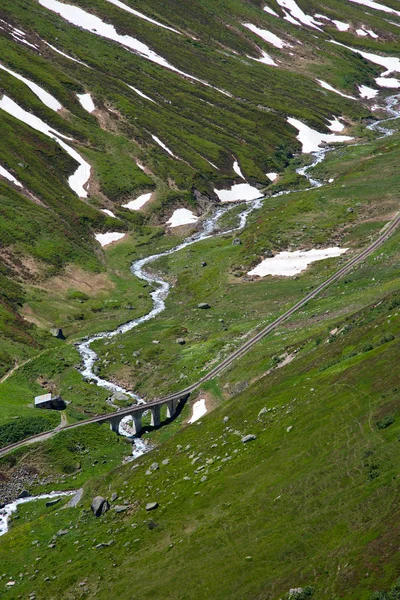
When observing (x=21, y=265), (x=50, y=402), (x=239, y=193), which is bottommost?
(x=21, y=265)

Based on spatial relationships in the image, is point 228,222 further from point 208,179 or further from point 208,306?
point 208,306

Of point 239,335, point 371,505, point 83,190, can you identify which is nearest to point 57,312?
point 239,335

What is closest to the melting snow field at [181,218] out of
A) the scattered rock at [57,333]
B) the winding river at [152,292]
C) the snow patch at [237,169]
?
the winding river at [152,292]

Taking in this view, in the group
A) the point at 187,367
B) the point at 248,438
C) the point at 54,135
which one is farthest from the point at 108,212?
the point at 248,438

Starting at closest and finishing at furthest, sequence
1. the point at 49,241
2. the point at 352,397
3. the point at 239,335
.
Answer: the point at 352,397 < the point at 239,335 < the point at 49,241

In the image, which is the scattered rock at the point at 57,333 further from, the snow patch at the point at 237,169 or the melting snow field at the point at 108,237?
the snow patch at the point at 237,169

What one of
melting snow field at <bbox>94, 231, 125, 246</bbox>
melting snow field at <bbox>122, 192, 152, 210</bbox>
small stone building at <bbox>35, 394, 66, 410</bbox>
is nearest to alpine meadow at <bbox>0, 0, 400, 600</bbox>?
melting snow field at <bbox>122, 192, 152, 210</bbox>

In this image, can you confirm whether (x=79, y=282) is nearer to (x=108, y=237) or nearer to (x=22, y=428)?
(x=108, y=237)
